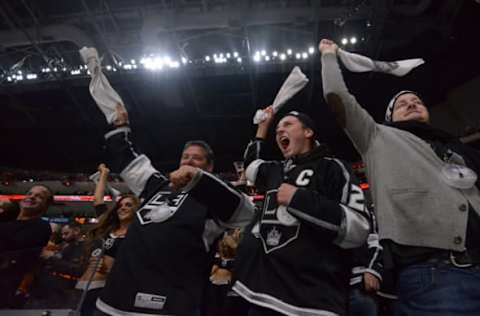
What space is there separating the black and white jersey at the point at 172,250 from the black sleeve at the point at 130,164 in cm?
17

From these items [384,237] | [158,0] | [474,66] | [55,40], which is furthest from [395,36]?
[55,40]

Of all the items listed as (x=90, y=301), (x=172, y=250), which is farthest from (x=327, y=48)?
(x=90, y=301)

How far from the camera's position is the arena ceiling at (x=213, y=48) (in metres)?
6.00

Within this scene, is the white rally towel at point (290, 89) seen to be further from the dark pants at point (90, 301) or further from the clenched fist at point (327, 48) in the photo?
the dark pants at point (90, 301)

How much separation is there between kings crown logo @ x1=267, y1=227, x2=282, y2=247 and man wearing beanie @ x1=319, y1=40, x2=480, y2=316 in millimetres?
353

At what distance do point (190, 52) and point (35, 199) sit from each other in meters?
5.53

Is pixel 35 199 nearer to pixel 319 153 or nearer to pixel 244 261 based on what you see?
pixel 244 261

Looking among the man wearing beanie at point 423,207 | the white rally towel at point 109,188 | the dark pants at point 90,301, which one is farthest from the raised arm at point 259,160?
the white rally towel at point 109,188

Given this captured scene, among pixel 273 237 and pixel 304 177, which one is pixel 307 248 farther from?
pixel 304 177

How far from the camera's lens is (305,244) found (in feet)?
3.54

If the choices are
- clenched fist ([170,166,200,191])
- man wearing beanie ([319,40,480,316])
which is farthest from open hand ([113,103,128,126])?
man wearing beanie ([319,40,480,316])

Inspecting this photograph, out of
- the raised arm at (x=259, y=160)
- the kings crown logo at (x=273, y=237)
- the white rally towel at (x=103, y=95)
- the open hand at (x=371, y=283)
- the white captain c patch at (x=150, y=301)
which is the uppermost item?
the white rally towel at (x=103, y=95)

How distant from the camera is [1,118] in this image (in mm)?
8578

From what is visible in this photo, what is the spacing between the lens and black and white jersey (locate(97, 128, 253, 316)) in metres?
1.18
